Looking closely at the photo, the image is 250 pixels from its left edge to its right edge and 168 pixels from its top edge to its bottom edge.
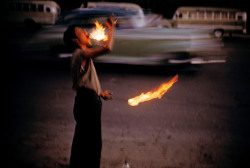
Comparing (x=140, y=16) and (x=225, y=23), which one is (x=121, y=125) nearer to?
(x=140, y=16)

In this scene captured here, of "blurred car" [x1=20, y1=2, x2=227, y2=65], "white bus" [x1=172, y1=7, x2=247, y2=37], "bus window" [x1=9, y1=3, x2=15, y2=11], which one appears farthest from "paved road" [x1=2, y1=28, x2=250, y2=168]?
"bus window" [x1=9, y1=3, x2=15, y2=11]

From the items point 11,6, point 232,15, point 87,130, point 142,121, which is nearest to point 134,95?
point 142,121

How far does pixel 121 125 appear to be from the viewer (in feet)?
12.8

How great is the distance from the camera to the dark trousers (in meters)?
2.20

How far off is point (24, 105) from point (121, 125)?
2062mm

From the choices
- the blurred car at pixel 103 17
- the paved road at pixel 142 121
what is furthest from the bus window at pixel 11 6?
the paved road at pixel 142 121

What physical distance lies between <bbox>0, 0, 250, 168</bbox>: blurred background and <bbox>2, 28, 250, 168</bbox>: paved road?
13mm

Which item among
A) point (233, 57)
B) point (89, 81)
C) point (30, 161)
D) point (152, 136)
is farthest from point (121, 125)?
point (233, 57)

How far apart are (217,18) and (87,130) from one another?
58.7 ft

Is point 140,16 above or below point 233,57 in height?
above

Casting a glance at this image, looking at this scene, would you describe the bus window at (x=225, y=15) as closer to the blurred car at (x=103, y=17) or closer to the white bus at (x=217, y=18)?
the white bus at (x=217, y=18)

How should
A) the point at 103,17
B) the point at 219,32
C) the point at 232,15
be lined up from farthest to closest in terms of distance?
the point at 219,32 < the point at 232,15 < the point at 103,17

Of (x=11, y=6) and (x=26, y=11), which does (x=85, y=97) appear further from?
(x=11, y=6)

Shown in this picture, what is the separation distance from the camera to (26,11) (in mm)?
17391
